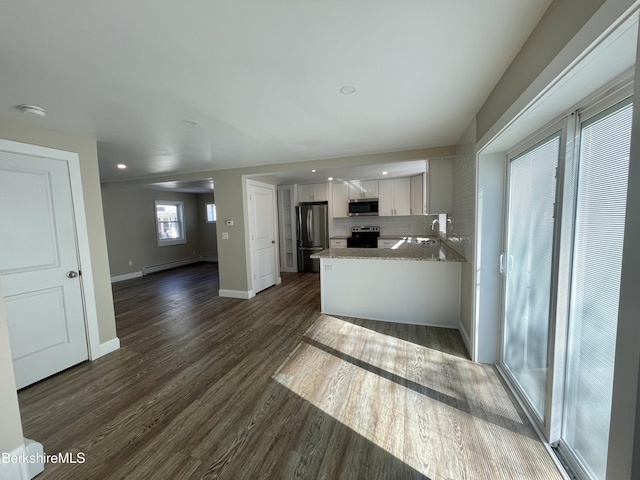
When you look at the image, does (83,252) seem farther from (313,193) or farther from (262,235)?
(313,193)

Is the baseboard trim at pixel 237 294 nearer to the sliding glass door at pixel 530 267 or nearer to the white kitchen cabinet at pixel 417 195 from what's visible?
the sliding glass door at pixel 530 267

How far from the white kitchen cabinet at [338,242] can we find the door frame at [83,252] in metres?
4.58

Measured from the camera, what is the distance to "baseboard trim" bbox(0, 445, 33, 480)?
132 centimetres

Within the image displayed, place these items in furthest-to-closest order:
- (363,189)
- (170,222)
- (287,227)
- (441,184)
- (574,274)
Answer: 1. (170,222)
2. (287,227)
3. (363,189)
4. (441,184)
5. (574,274)

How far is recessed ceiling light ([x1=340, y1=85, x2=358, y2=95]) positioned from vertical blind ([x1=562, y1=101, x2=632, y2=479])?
1264 mm

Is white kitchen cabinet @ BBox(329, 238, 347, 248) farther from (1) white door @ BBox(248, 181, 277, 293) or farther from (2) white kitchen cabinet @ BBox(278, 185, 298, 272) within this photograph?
(1) white door @ BBox(248, 181, 277, 293)

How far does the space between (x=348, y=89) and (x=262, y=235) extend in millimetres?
3607

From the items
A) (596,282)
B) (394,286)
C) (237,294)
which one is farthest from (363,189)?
(596,282)

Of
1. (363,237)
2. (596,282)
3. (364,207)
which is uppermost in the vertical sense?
(364,207)

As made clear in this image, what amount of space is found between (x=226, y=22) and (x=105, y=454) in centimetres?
244

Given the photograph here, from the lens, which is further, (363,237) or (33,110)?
(363,237)

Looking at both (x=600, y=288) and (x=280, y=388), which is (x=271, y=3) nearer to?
(x=600, y=288)

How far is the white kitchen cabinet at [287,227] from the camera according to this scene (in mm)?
6555

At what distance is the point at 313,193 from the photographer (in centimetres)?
643
